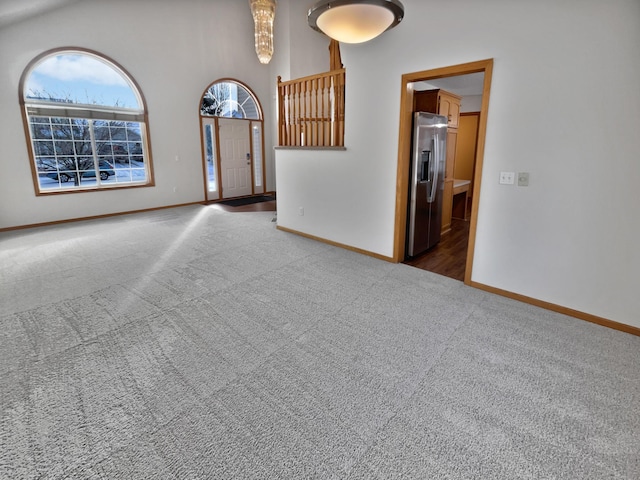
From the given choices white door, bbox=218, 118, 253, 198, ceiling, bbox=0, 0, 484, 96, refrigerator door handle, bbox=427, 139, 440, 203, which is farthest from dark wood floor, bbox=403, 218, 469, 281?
white door, bbox=218, 118, 253, 198

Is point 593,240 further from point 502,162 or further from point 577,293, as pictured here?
point 502,162

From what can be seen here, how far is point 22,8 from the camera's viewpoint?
4.57m

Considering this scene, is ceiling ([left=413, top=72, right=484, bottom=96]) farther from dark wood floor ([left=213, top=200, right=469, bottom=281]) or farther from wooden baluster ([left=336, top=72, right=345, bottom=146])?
dark wood floor ([left=213, top=200, right=469, bottom=281])

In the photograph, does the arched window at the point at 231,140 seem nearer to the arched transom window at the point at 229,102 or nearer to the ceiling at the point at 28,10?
the arched transom window at the point at 229,102

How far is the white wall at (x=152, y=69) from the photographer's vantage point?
5.15 m

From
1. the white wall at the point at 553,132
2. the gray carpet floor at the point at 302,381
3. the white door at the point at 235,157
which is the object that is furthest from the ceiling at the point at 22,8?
the white wall at the point at 553,132

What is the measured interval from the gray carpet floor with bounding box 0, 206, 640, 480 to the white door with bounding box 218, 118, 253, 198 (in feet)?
16.9

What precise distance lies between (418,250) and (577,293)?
1.79 m

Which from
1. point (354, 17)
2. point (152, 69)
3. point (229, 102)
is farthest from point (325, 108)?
point (229, 102)

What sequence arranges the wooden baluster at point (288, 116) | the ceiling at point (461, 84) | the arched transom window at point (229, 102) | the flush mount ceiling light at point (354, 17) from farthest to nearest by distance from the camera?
1. the arched transom window at point (229, 102)
2. the ceiling at point (461, 84)
3. the wooden baluster at point (288, 116)
4. the flush mount ceiling light at point (354, 17)

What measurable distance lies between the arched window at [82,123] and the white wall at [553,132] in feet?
16.8

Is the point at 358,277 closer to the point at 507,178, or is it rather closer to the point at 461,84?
the point at 507,178

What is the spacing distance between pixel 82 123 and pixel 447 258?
6652 mm

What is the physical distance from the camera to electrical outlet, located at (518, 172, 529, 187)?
2842 millimetres
